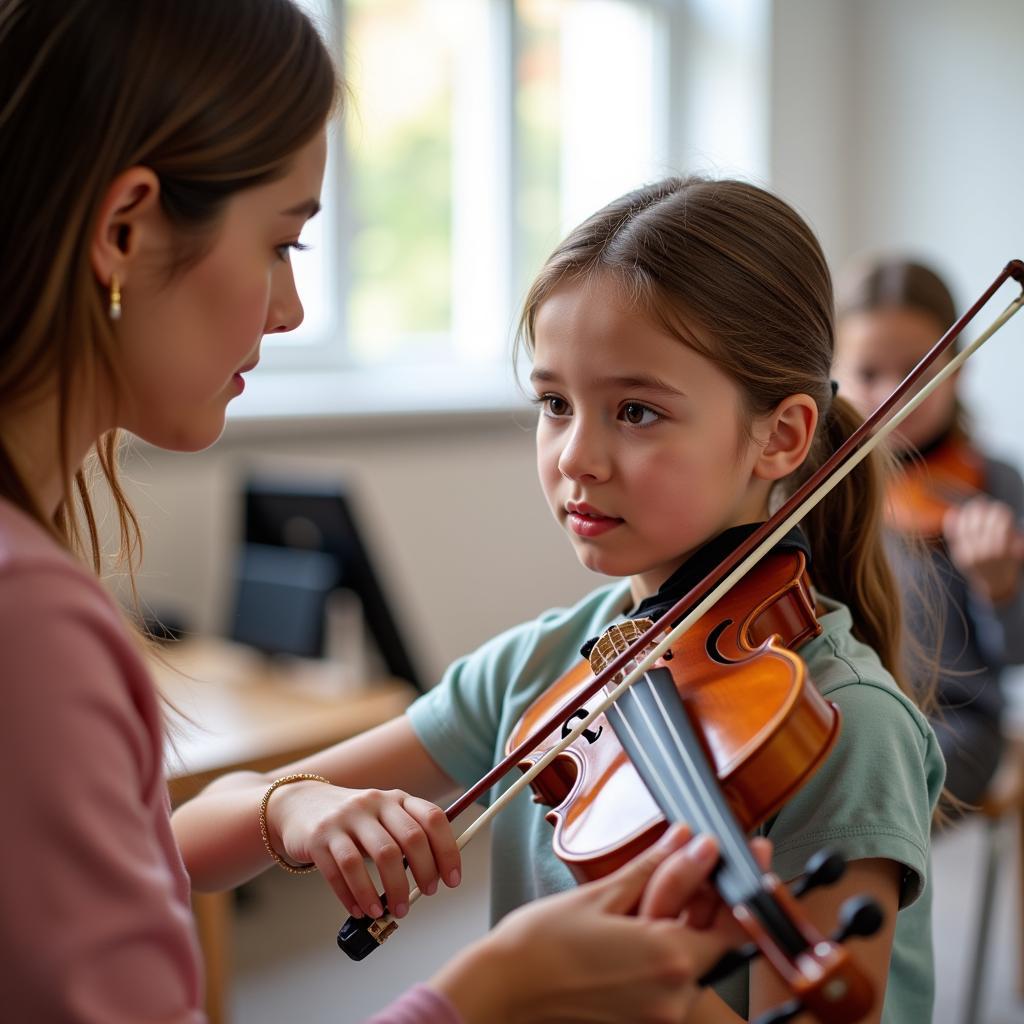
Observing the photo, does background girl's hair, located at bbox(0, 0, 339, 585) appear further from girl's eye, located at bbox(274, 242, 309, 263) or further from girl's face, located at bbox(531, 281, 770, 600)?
girl's face, located at bbox(531, 281, 770, 600)

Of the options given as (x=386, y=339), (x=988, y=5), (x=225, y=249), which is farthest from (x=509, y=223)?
(x=225, y=249)

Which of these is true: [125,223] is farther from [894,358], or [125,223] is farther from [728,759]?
[894,358]

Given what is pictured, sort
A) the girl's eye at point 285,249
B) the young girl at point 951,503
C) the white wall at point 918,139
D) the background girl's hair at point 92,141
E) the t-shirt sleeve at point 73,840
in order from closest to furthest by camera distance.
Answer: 1. the t-shirt sleeve at point 73,840
2. the background girl's hair at point 92,141
3. the girl's eye at point 285,249
4. the young girl at point 951,503
5. the white wall at point 918,139

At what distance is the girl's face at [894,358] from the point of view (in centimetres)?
223

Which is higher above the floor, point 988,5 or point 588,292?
point 988,5

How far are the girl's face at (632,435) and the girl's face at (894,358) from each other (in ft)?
4.36

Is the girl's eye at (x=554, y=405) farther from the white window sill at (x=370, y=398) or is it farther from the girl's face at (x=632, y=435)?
the white window sill at (x=370, y=398)

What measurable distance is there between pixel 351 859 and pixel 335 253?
254 centimetres

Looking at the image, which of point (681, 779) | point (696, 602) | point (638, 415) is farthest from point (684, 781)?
point (638, 415)

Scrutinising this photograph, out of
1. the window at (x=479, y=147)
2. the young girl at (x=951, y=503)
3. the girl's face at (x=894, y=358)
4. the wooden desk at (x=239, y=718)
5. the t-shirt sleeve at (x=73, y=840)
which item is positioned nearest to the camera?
the t-shirt sleeve at (x=73, y=840)

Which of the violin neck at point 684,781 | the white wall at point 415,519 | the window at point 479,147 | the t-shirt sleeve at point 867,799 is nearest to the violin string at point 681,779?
the violin neck at point 684,781

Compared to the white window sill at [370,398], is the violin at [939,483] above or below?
above

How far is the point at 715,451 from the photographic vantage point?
977 mm

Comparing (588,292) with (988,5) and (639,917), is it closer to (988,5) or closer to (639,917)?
(639,917)
